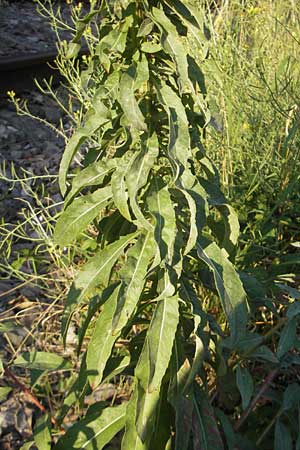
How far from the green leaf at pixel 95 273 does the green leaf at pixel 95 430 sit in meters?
0.30

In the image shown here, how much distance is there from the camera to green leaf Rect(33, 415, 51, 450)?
79.7 inches

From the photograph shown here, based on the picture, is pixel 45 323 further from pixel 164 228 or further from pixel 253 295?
pixel 164 228

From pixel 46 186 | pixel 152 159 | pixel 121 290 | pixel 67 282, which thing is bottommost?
pixel 46 186

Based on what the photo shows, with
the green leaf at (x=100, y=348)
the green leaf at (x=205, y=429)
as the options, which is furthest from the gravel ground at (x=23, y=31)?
the green leaf at (x=205, y=429)

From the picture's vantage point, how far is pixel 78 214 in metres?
2.00

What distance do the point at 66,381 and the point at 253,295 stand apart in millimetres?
991

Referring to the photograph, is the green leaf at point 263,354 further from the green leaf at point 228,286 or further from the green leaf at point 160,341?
the green leaf at point 160,341

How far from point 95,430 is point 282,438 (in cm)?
57

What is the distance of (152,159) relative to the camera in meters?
1.83

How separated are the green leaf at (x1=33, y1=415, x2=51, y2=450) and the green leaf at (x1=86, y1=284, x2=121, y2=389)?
23 cm

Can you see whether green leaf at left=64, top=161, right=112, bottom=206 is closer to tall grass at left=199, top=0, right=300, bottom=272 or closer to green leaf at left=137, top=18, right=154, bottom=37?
green leaf at left=137, top=18, right=154, bottom=37

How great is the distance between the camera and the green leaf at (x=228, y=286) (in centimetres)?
183

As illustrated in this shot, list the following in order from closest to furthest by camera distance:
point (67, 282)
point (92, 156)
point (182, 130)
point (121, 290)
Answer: point (182, 130)
point (121, 290)
point (92, 156)
point (67, 282)

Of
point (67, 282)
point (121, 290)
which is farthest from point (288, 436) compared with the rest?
point (67, 282)
